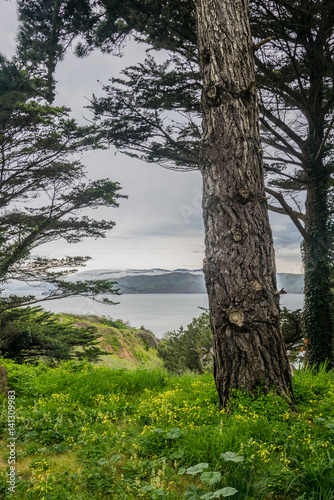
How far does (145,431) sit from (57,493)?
0.81m

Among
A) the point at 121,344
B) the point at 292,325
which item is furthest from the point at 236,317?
the point at 121,344

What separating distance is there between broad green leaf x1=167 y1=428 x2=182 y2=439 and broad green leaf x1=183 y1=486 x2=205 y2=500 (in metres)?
0.57

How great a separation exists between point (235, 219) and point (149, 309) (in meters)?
25.7

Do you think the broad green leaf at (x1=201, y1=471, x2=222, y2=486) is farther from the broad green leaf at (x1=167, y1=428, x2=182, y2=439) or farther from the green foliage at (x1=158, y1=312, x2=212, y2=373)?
the green foliage at (x1=158, y1=312, x2=212, y2=373)

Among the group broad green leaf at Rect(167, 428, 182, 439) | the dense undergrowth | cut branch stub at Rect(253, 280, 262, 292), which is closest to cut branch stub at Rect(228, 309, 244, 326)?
cut branch stub at Rect(253, 280, 262, 292)

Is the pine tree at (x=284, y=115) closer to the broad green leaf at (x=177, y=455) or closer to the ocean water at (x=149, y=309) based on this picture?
the ocean water at (x=149, y=309)

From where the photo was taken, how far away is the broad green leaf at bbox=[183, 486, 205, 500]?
170 cm

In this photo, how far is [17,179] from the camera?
1080cm

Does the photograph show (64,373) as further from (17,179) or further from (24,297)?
(17,179)

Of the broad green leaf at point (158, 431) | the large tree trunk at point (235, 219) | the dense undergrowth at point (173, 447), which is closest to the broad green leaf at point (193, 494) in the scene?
the dense undergrowth at point (173, 447)

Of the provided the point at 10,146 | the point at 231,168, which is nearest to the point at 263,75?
the point at 231,168

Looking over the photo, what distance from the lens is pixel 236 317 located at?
9.94ft

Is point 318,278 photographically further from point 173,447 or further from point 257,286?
point 173,447

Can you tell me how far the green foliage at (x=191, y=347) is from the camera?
424 inches
